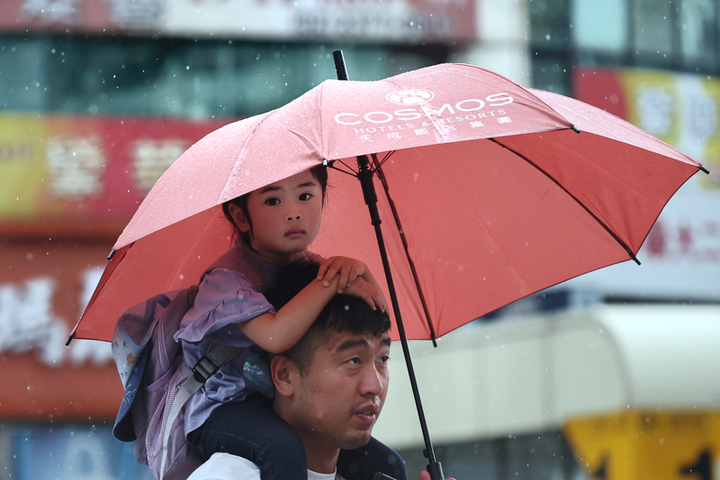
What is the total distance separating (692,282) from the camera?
762cm

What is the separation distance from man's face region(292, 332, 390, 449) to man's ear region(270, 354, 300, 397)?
2cm

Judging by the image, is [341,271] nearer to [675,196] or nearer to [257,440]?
[257,440]

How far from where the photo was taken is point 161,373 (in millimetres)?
2289

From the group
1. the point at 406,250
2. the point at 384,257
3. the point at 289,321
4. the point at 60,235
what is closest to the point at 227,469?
the point at 289,321

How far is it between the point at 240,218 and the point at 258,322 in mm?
440

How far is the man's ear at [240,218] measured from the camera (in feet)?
7.84

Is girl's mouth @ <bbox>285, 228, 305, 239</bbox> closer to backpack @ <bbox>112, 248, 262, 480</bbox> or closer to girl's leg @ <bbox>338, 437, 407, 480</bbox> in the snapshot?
backpack @ <bbox>112, 248, 262, 480</bbox>

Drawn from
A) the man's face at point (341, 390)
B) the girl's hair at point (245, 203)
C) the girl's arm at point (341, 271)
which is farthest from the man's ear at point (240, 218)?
the man's face at point (341, 390)

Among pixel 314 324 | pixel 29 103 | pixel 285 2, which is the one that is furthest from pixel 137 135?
pixel 314 324

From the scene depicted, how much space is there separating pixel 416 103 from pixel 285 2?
5.36 metres

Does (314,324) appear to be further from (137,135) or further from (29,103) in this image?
(29,103)

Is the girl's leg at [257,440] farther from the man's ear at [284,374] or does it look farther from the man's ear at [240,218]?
the man's ear at [240,218]

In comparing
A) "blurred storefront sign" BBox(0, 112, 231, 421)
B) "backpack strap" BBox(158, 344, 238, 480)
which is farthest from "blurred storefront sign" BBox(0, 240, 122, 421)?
"backpack strap" BBox(158, 344, 238, 480)

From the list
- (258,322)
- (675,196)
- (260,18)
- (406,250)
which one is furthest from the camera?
(675,196)
